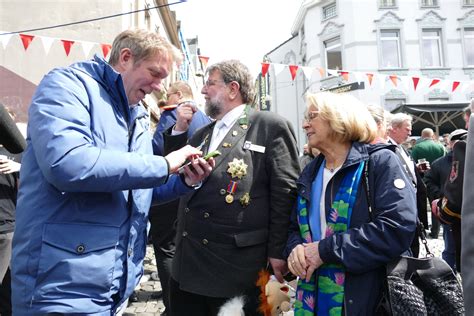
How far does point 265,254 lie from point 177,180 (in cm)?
70

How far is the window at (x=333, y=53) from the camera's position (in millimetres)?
22484

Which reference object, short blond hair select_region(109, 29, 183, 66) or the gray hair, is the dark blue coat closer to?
the gray hair

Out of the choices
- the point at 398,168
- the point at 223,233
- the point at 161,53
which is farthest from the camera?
the point at 223,233

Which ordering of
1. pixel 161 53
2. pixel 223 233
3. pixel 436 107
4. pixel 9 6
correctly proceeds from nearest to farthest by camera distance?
1. pixel 161 53
2. pixel 223 233
3. pixel 436 107
4. pixel 9 6

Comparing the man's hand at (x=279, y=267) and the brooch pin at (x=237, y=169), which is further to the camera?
the brooch pin at (x=237, y=169)

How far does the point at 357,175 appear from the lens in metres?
1.95

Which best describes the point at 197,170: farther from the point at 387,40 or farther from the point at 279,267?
the point at 387,40

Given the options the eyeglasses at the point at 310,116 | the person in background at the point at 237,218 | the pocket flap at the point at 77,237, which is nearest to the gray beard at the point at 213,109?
the person in background at the point at 237,218

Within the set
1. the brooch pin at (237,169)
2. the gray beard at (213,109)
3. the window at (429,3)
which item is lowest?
the brooch pin at (237,169)

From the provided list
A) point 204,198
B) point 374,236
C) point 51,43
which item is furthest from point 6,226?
point 51,43

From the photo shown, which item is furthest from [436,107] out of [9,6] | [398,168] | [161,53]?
[9,6]

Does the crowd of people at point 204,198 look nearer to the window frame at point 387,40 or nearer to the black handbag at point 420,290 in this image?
the black handbag at point 420,290

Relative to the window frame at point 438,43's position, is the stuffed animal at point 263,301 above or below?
below

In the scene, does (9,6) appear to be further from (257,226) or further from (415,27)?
(415,27)
